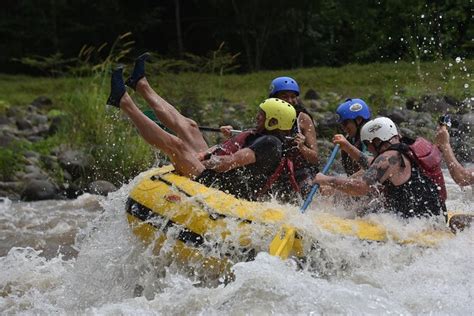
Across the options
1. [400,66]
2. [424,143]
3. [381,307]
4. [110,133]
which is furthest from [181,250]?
[400,66]

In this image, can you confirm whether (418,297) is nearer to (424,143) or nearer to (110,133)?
(424,143)

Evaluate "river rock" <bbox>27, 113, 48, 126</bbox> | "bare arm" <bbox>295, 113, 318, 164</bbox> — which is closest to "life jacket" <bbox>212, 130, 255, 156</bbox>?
"bare arm" <bbox>295, 113, 318, 164</bbox>

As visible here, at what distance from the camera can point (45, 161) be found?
12.6 metres

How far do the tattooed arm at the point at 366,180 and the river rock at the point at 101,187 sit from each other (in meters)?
5.17

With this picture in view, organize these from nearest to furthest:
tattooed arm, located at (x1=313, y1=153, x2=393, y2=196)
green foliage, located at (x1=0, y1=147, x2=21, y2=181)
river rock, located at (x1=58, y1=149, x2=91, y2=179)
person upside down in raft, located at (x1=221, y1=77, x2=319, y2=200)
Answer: tattooed arm, located at (x1=313, y1=153, x2=393, y2=196)
person upside down in raft, located at (x1=221, y1=77, x2=319, y2=200)
river rock, located at (x1=58, y1=149, x2=91, y2=179)
green foliage, located at (x1=0, y1=147, x2=21, y2=181)

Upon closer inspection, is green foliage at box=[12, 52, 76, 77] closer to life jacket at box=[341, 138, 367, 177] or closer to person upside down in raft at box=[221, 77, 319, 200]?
person upside down in raft at box=[221, 77, 319, 200]

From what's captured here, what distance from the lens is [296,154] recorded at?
7.64 m

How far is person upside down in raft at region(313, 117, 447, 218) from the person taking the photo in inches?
258

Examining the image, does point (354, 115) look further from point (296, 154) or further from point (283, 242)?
point (283, 242)

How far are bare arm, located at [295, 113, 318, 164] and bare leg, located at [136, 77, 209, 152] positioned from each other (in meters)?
0.86

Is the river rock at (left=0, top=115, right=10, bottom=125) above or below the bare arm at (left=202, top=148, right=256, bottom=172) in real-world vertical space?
below

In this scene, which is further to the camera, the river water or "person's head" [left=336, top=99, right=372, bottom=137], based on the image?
"person's head" [left=336, top=99, right=372, bottom=137]

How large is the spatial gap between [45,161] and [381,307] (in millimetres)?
7909

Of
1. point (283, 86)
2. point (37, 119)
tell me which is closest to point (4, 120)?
point (37, 119)
